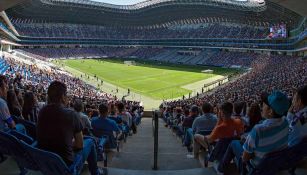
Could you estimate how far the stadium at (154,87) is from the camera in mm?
5281

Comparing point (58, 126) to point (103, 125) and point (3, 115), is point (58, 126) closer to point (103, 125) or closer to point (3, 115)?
point (3, 115)

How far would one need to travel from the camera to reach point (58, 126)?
5.03 metres

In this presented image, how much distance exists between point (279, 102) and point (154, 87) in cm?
5191

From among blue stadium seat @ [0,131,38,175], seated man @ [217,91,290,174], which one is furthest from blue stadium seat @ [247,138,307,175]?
blue stadium seat @ [0,131,38,175]

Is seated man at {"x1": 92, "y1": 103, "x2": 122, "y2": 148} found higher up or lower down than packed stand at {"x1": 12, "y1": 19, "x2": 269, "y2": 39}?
lower down

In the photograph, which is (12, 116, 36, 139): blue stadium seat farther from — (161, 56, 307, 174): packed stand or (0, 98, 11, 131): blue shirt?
(161, 56, 307, 174): packed stand

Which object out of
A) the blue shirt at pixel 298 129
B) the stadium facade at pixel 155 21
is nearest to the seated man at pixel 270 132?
the blue shirt at pixel 298 129

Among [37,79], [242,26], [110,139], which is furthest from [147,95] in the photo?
[242,26]

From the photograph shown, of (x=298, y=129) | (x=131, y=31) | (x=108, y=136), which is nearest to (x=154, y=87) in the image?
(x=108, y=136)

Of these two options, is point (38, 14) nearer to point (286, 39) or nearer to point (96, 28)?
point (96, 28)

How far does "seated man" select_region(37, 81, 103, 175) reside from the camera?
5.02 m

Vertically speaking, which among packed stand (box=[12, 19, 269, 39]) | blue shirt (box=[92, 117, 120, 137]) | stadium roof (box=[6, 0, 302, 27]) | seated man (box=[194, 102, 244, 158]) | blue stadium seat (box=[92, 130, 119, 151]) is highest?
stadium roof (box=[6, 0, 302, 27])

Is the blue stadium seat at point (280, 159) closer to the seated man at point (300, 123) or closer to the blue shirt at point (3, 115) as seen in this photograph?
the seated man at point (300, 123)

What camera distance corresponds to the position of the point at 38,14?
117312mm
